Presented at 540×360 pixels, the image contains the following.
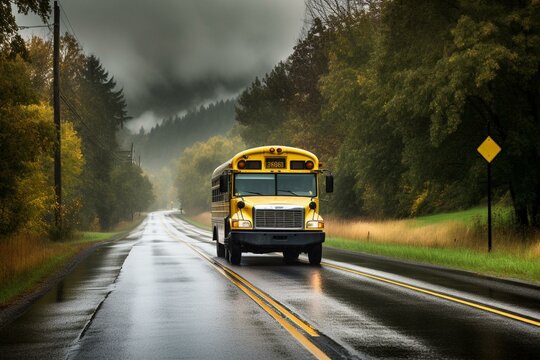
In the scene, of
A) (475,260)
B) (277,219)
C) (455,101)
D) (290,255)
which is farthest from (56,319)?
(455,101)

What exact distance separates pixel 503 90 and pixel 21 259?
60.4ft

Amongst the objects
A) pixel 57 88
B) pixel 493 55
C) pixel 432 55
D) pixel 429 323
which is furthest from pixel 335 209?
pixel 429 323

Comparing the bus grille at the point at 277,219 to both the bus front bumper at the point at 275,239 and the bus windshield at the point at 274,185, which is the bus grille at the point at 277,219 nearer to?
the bus front bumper at the point at 275,239

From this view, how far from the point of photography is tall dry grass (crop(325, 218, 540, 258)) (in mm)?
22569

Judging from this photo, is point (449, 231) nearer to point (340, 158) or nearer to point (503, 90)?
point (503, 90)

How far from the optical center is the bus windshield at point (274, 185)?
21.3 meters

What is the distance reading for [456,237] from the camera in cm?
2702

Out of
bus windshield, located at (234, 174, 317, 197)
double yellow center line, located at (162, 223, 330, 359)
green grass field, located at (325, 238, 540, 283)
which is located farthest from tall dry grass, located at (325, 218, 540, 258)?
double yellow center line, located at (162, 223, 330, 359)

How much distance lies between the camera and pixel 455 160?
92.4ft

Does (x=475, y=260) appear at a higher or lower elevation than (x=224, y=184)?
lower

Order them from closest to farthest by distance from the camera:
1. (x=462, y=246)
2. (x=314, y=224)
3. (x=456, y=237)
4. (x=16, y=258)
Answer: (x=16, y=258), (x=314, y=224), (x=462, y=246), (x=456, y=237)

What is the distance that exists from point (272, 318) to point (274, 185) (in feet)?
35.9

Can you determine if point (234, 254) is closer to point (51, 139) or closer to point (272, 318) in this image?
point (51, 139)

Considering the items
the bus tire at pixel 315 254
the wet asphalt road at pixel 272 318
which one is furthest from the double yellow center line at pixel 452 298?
the bus tire at pixel 315 254
